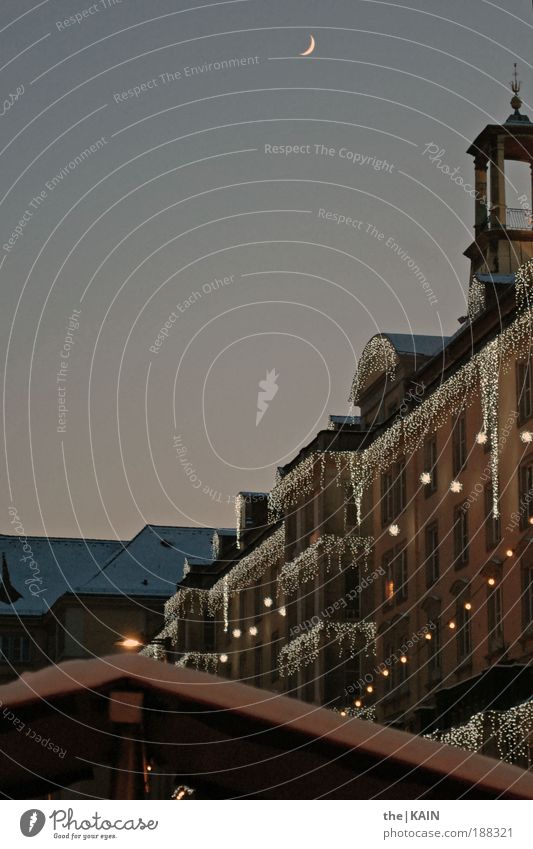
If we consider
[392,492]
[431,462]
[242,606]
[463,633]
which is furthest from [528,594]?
[242,606]

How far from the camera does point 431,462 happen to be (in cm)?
4262

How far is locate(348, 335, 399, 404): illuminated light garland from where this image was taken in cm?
4647

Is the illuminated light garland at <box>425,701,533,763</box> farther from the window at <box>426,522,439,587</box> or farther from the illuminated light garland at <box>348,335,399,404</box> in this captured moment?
the illuminated light garland at <box>348,335,399,404</box>

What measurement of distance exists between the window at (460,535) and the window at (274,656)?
1708 cm

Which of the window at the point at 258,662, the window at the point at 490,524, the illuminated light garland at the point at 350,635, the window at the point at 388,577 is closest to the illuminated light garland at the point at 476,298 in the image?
the window at the point at 490,524

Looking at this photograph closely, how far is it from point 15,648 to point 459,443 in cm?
7481

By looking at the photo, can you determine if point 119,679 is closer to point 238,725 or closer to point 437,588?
point 238,725

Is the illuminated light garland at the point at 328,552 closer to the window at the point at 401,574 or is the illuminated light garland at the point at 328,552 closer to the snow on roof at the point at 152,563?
the window at the point at 401,574

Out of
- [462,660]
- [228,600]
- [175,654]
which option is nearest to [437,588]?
[462,660]

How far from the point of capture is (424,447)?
43.1 meters

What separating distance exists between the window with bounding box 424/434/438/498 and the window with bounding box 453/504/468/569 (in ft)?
7.41

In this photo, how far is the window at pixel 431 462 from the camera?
4212 cm
